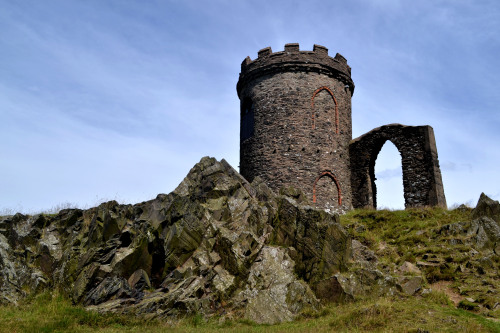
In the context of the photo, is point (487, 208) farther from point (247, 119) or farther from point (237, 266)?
point (247, 119)

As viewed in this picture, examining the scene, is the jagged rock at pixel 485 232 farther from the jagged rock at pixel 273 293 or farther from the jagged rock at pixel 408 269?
the jagged rock at pixel 273 293

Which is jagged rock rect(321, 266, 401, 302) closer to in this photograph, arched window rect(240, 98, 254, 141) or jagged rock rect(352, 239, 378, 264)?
jagged rock rect(352, 239, 378, 264)

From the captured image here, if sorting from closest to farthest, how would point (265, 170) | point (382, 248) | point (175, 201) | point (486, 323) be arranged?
point (486, 323) < point (175, 201) < point (382, 248) < point (265, 170)

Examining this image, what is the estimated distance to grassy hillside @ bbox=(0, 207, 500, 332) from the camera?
419 inches

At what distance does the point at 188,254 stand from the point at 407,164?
14.2m

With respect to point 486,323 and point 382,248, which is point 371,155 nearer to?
point 382,248

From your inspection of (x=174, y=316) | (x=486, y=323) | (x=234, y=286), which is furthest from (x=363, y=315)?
(x=174, y=316)

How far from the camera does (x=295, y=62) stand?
2414 centimetres

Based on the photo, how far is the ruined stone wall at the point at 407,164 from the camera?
21609 mm

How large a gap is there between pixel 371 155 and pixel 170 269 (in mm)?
15113

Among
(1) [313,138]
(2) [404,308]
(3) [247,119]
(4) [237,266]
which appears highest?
(3) [247,119]

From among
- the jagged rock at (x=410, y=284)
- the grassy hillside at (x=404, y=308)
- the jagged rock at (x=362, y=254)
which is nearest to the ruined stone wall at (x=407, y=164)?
the grassy hillside at (x=404, y=308)

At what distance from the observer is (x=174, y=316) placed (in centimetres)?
1141

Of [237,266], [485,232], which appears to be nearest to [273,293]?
[237,266]
